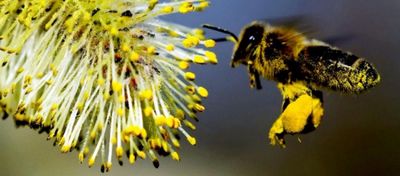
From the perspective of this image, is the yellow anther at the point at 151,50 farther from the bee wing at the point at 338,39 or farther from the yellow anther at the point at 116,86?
the bee wing at the point at 338,39

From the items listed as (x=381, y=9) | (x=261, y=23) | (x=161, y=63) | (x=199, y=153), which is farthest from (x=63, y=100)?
(x=381, y=9)

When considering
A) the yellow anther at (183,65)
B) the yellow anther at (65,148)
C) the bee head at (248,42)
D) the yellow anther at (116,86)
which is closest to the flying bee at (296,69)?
the bee head at (248,42)

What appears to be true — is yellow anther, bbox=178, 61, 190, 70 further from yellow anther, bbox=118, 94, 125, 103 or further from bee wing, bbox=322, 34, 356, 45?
bee wing, bbox=322, 34, 356, 45

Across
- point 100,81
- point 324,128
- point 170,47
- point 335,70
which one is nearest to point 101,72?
point 100,81

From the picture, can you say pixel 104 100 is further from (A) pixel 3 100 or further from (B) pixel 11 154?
(B) pixel 11 154

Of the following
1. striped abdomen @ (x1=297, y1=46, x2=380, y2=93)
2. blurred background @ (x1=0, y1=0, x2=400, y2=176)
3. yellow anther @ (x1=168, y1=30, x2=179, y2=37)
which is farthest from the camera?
blurred background @ (x1=0, y1=0, x2=400, y2=176)

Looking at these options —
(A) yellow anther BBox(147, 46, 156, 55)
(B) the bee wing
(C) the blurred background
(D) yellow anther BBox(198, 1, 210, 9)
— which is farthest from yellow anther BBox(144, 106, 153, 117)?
(C) the blurred background
